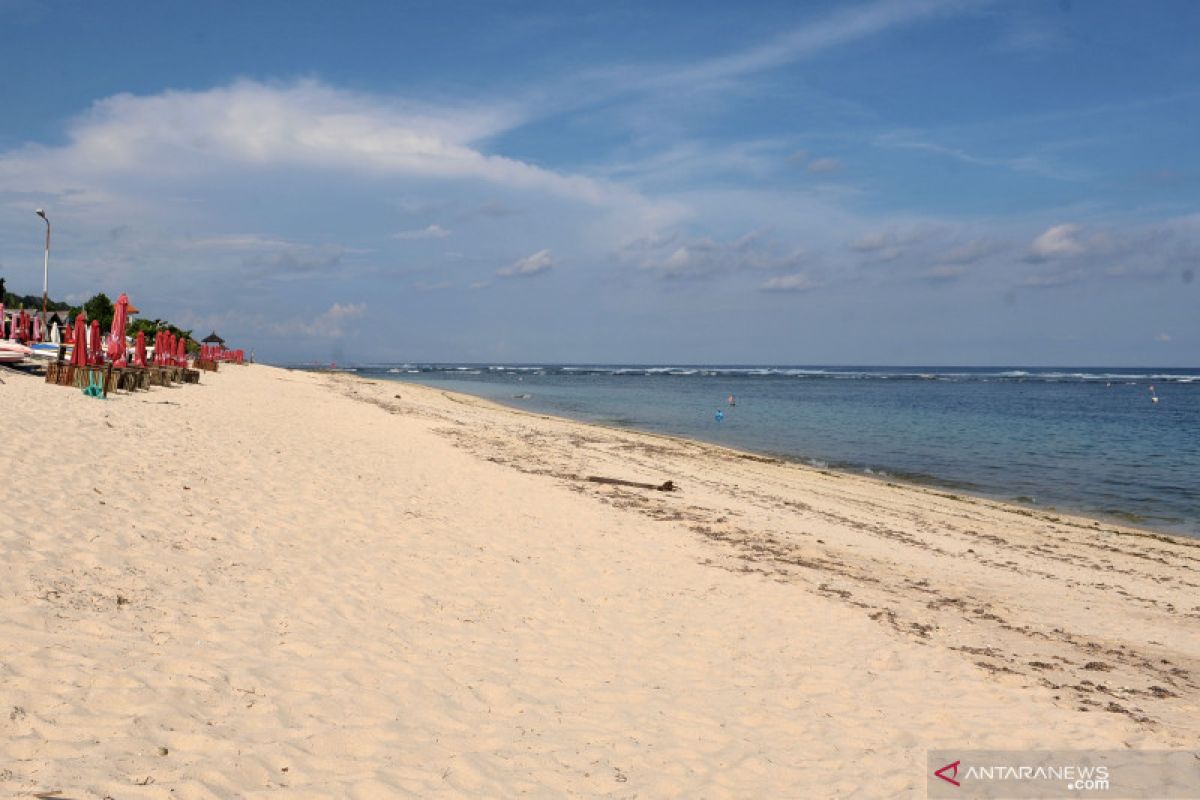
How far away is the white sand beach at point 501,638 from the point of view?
4.50 m

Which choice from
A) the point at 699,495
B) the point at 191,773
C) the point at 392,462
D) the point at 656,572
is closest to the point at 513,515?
the point at 656,572

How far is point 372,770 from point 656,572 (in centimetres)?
564

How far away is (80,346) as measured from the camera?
19.9 m

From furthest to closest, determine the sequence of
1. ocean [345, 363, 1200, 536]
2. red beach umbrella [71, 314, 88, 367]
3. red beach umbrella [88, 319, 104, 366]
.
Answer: red beach umbrella [88, 319, 104, 366], ocean [345, 363, 1200, 536], red beach umbrella [71, 314, 88, 367]

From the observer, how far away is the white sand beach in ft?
14.8

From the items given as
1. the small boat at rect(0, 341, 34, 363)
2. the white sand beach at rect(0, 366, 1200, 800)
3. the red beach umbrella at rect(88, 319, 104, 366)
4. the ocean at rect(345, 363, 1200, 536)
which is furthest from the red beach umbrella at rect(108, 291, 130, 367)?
the ocean at rect(345, 363, 1200, 536)

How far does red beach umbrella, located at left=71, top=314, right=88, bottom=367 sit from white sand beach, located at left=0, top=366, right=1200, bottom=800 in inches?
275

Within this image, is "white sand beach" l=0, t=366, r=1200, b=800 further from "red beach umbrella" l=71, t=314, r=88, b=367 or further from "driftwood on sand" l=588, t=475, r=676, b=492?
"red beach umbrella" l=71, t=314, r=88, b=367

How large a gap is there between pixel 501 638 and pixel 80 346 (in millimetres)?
19269
